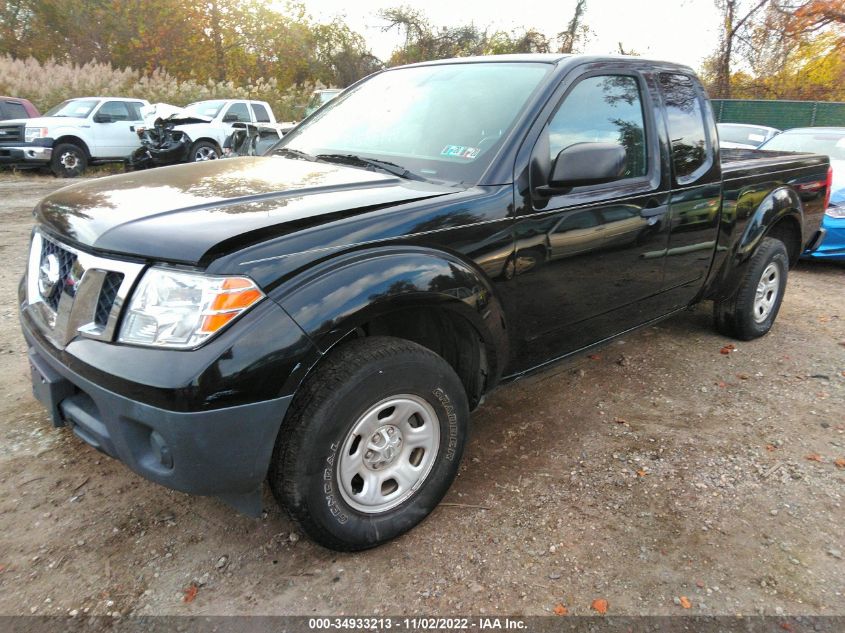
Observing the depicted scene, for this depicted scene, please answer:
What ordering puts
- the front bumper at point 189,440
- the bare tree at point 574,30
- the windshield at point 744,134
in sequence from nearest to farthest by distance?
1. the front bumper at point 189,440
2. the windshield at point 744,134
3. the bare tree at point 574,30

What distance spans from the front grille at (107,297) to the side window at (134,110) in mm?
14941

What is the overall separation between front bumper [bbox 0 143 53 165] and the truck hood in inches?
501

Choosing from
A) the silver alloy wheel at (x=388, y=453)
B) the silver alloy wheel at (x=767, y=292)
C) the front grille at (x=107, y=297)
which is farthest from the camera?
the silver alloy wheel at (x=767, y=292)

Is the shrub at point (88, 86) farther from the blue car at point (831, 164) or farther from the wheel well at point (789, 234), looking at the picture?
the wheel well at point (789, 234)

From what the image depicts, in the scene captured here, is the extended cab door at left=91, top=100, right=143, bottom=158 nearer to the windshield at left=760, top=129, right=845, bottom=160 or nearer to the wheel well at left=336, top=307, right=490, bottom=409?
the windshield at left=760, top=129, right=845, bottom=160

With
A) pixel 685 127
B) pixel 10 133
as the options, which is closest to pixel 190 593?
pixel 685 127

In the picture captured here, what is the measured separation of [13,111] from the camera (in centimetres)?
1405

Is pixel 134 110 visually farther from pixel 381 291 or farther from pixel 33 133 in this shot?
pixel 381 291

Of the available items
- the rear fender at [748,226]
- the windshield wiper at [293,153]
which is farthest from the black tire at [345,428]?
the rear fender at [748,226]

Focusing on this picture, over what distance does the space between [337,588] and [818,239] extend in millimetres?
4844

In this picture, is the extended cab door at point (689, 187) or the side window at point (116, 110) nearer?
the extended cab door at point (689, 187)

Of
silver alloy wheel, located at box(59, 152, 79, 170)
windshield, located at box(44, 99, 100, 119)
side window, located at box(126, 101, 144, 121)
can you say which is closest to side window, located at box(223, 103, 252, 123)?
side window, located at box(126, 101, 144, 121)

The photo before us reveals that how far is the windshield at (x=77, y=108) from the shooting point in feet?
46.7

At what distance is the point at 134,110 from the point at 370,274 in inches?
605
